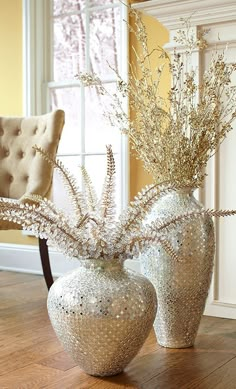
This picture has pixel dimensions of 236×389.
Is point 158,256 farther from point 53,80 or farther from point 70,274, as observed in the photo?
Answer: point 53,80

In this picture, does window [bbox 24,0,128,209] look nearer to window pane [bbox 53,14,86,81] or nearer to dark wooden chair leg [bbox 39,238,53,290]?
window pane [bbox 53,14,86,81]

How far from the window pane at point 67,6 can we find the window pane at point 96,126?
0.54 m

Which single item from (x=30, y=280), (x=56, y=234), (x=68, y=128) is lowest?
(x=30, y=280)

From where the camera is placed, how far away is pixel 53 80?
3699 mm

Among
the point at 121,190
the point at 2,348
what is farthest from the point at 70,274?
the point at 121,190

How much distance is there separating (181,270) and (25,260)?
6.37 feet

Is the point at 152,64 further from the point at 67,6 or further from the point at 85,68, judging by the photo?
the point at 67,6

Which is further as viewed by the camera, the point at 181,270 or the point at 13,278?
the point at 13,278

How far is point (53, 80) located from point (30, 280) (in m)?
1.27

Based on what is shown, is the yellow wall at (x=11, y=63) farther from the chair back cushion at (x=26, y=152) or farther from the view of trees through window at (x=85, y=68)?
the chair back cushion at (x=26, y=152)

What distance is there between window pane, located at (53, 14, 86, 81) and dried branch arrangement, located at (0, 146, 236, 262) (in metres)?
1.96

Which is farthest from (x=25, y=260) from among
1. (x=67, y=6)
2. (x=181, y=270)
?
(x=181, y=270)

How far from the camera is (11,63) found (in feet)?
12.5

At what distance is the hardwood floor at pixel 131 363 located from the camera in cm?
173
